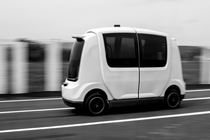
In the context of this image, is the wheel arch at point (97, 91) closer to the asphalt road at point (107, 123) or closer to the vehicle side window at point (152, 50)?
the asphalt road at point (107, 123)

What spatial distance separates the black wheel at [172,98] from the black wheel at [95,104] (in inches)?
63.4

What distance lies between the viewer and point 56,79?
31.4 ft

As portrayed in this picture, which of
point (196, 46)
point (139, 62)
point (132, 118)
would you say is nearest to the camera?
point (132, 118)

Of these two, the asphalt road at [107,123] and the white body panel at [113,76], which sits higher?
the white body panel at [113,76]

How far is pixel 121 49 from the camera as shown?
6.36 meters

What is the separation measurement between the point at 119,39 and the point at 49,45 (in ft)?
12.2

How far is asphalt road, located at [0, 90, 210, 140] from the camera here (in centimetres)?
480

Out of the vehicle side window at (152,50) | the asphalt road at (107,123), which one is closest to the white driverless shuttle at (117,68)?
the vehicle side window at (152,50)

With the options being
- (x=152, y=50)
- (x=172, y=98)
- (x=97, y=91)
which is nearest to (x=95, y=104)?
(x=97, y=91)

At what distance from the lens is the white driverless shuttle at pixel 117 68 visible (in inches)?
246

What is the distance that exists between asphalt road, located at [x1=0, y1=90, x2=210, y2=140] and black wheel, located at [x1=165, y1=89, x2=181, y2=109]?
0.56ft

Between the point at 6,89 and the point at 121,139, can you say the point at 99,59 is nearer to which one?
the point at 121,139

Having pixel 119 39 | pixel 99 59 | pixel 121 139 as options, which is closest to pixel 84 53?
pixel 99 59

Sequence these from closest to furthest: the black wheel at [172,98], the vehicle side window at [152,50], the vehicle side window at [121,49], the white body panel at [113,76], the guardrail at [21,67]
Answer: the white body panel at [113,76]
the vehicle side window at [121,49]
the vehicle side window at [152,50]
the black wheel at [172,98]
the guardrail at [21,67]
